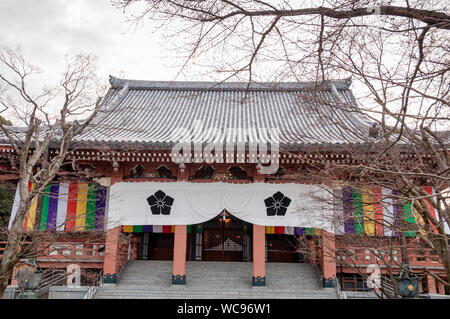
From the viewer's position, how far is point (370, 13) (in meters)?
3.49

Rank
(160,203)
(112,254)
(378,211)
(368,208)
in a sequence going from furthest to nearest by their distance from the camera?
(160,203) → (112,254) → (368,208) → (378,211)

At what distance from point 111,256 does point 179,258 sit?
2.20m

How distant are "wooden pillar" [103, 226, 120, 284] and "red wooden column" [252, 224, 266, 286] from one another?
4484 millimetres

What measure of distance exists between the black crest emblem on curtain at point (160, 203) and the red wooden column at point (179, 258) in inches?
27.8

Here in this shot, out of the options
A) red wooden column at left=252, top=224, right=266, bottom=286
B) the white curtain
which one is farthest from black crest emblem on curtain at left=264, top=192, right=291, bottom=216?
red wooden column at left=252, top=224, right=266, bottom=286

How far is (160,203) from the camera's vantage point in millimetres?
11133

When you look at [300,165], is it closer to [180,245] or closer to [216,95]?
[180,245]

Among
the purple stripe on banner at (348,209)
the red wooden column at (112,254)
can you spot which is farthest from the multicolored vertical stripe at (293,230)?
the red wooden column at (112,254)

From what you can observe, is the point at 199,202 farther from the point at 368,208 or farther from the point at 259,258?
the point at 368,208

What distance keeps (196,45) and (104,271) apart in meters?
9.11

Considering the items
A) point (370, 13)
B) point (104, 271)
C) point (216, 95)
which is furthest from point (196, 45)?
point (216, 95)

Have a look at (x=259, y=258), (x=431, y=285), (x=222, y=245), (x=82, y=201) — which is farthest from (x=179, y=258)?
(x=431, y=285)

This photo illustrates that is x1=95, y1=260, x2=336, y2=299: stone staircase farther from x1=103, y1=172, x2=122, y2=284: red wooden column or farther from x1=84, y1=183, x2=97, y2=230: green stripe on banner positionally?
x1=84, y1=183, x2=97, y2=230: green stripe on banner

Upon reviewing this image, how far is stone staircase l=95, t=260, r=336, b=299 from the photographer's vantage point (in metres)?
10.3
